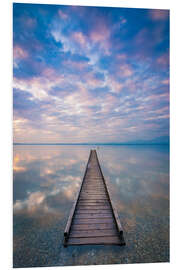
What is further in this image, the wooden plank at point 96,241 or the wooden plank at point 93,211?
the wooden plank at point 93,211

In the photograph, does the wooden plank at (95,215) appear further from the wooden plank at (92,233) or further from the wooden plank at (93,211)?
the wooden plank at (92,233)

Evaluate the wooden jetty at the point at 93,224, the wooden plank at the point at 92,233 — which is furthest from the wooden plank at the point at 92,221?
the wooden plank at the point at 92,233

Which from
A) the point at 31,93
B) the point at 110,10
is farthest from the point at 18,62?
the point at 110,10

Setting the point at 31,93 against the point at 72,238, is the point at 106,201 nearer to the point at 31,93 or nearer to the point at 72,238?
the point at 72,238

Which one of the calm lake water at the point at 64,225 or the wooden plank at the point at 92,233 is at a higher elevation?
the wooden plank at the point at 92,233

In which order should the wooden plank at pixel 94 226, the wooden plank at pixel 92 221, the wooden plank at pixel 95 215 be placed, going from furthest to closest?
the wooden plank at pixel 95 215
the wooden plank at pixel 92 221
the wooden plank at pixel 94 226

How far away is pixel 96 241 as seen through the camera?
73.6 inches

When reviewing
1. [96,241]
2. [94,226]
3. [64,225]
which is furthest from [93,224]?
[64,225]

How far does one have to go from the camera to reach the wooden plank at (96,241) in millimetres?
1852

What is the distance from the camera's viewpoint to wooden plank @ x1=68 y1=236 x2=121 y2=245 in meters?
1.85

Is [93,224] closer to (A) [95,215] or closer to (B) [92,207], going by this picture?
(A) [95,215]
